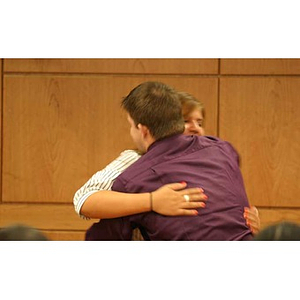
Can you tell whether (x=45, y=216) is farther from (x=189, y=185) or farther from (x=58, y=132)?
(x=189, y=185)

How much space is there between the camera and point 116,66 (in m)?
3.12

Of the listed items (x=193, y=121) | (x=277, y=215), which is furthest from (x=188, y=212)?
(x=277, y=215)

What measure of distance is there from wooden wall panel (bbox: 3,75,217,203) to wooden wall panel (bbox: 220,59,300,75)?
570 mm

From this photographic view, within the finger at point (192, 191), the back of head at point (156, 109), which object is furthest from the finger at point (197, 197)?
the back of head at point (156, 109)

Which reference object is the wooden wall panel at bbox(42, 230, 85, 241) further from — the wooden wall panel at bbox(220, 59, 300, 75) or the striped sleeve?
the striped sleeve

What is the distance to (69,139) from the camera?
125 inches

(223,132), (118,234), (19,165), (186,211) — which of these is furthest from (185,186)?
(19,165)

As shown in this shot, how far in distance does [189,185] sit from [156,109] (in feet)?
0.78

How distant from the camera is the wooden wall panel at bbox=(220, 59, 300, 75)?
3.08 meters

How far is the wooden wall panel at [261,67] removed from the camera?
3080 mm

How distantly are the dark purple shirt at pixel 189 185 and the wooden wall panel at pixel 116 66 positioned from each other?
171 centimetres

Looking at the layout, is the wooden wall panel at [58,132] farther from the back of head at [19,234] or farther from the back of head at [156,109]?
the back of head at [19,234]

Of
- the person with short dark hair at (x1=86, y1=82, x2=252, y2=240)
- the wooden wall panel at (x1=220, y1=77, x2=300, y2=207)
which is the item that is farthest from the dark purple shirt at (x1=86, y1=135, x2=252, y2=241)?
the wooden wall panel at (x1=220, y1=77, x2=300, y2=207)

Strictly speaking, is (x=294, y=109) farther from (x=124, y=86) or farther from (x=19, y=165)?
(x=19, y=165)
